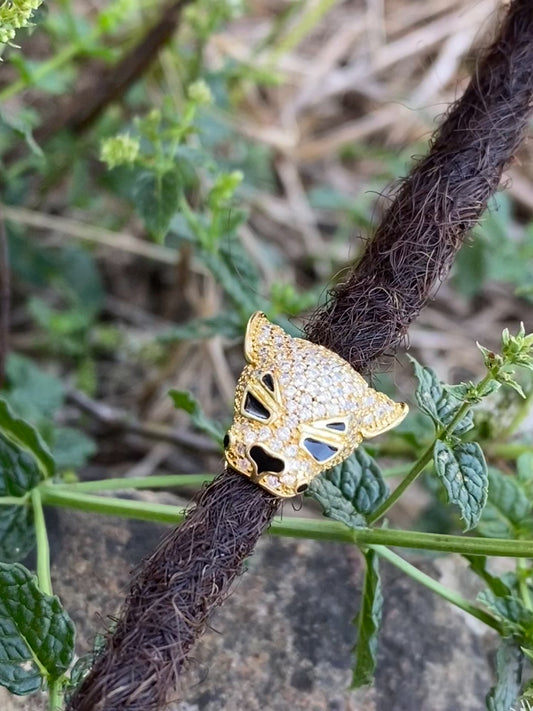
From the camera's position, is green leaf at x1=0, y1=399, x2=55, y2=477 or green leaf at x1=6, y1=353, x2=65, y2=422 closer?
green leaf at x1=0, y1=399, x2=55, y2=477

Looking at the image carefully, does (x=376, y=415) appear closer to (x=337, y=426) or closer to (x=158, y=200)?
(x=337, y=426)

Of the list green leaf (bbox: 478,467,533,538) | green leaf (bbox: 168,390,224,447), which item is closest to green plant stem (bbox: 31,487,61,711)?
green leaf (bbox: 168,390,224,447)

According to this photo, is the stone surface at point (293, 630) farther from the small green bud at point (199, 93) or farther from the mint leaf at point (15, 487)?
the small green bud at point (199, 93)

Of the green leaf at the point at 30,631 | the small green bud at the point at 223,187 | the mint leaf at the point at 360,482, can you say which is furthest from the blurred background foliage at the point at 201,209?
the green leaf at the point at 30,631

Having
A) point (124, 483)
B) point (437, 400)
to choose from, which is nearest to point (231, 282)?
point (124, 483)

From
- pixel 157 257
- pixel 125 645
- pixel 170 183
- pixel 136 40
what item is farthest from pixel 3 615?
pixel 136 40

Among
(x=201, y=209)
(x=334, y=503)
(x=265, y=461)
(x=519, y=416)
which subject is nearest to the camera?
(x=265, y=461)

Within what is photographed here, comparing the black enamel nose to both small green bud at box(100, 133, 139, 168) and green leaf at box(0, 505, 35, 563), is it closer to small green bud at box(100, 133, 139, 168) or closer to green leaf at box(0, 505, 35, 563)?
green leaf at box(0, 505, 35, 563)
